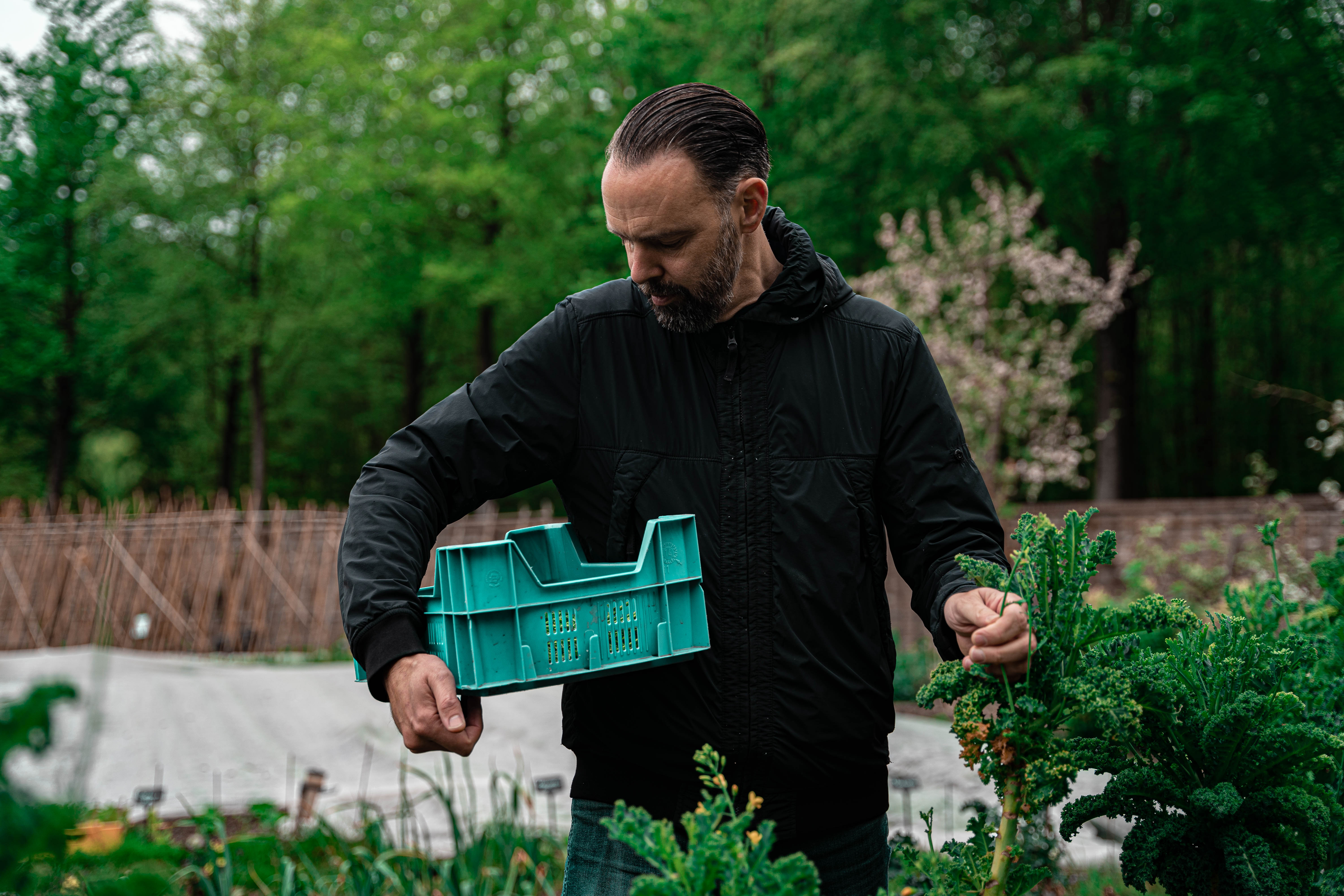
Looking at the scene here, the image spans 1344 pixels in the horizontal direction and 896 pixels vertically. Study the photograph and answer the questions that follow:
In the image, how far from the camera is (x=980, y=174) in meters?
17.1

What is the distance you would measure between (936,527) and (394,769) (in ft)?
19.3

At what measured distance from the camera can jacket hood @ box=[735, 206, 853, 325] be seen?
1996 millimetres

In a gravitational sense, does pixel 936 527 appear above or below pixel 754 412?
below

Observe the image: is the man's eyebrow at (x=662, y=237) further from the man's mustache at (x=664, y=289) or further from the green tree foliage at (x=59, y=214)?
the green tree foliage at (x=59, y=214)

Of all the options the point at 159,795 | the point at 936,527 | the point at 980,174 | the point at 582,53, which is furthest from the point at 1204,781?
the point at 582,53

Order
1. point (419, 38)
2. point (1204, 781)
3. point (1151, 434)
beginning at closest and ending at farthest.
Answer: point (1204, 781) < point (419, 38) < point (1151, 434)

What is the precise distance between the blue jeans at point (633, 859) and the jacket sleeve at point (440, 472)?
53 centimetres

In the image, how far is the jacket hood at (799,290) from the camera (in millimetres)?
1996

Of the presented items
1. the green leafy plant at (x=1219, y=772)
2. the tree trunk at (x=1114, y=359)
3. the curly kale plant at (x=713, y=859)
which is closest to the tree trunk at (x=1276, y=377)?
the tree trunk at (x=1114, y=359)

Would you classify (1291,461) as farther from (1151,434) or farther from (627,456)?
(627,456)

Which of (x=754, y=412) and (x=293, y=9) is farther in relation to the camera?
(x=293, y=9)

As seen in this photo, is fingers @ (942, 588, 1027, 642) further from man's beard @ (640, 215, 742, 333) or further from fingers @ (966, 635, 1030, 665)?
man's beard @ (640, 215, 742, 333)

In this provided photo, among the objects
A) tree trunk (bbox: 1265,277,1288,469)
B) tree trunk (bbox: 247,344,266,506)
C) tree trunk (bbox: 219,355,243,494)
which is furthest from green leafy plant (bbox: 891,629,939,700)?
tree trunk (bbox: 219,355,243,494)

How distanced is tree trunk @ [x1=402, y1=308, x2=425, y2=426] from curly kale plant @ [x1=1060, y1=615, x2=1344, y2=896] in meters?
23.9
